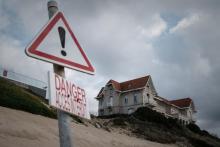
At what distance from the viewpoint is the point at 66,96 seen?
3.28m

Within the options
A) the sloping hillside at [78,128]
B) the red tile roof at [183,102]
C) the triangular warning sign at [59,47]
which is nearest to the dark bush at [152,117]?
the sloping hillside at [78,128]

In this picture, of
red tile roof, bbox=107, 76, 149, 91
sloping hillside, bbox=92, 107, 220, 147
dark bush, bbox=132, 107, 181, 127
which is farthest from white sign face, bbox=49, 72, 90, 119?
red tile roof, bbox=107, 76, 149, 91

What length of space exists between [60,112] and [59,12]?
4.43 ft

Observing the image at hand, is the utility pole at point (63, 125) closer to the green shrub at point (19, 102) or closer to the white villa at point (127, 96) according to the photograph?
the green shrub at point (19, 102)

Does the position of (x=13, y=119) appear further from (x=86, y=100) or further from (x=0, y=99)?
(x=86, y=100)

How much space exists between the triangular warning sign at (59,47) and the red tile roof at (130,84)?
45.8 meters

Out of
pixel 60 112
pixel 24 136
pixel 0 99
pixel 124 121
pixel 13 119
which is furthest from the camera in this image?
pixel 124 121

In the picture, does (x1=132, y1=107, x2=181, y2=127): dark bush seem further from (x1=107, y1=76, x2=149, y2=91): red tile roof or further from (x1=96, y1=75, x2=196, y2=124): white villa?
(x1=107, y1=76, x2=149, y2=91): red tile roof

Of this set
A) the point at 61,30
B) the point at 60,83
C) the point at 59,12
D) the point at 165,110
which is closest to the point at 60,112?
the point at 60,83

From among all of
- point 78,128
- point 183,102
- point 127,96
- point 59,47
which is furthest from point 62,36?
point 183,102

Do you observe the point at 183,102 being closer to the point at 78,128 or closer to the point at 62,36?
the point at 78,128

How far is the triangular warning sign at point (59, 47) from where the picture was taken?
3.28m

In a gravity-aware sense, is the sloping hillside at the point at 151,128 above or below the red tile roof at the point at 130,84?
below

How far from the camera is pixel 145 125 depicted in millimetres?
36844
